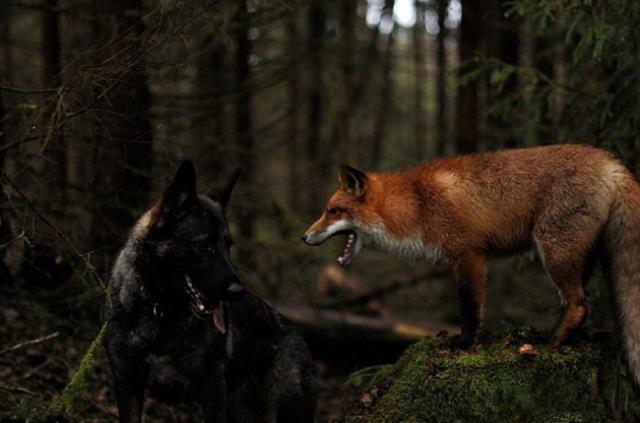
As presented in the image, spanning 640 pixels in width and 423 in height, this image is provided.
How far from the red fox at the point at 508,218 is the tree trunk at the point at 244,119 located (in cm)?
332

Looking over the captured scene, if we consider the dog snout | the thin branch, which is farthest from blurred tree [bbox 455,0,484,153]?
the dog snout

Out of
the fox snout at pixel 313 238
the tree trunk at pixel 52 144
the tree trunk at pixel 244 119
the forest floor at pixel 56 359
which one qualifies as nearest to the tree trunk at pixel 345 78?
the tree trunk at pixel 244 119

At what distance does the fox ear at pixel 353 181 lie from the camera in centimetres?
780

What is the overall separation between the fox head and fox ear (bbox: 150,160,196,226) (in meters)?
2.36

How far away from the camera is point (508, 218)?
696 centimetres

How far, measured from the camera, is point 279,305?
13008 mm

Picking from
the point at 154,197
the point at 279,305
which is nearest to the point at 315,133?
the point at 279,305

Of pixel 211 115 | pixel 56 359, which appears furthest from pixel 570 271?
pixel 211 115

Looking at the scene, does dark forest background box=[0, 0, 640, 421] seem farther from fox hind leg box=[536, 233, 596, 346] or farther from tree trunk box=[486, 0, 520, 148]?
fox hind leg box=[536, 233, 596, 346]

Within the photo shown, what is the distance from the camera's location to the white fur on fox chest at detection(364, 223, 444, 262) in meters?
7.24

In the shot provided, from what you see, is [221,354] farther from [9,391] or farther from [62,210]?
[62,210]

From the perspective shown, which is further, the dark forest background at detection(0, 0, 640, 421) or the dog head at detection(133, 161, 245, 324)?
the dark forest background at detection(0, 0, 640, 421)

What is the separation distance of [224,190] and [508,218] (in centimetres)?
261

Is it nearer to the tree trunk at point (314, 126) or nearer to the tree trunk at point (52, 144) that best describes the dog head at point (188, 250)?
the tree trunk at point (52, 144)
